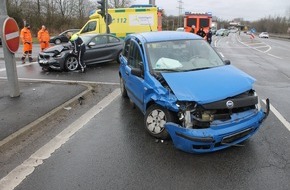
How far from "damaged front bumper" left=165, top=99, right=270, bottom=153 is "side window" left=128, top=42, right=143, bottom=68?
1966mm

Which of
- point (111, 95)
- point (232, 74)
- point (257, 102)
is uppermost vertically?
point (232, 74)

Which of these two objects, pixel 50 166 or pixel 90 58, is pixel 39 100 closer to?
pixel 50 166

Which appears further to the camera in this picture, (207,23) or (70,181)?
(207,23)

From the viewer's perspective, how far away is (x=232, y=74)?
5.14 meters

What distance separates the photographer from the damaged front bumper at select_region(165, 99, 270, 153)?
13.9 feet

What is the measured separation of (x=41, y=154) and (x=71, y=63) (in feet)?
28.1

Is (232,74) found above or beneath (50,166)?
above

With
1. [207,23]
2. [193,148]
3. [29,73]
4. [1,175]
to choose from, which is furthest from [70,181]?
[207,23]

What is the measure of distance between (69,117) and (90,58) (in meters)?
7.50

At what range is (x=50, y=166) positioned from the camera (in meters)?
4.35

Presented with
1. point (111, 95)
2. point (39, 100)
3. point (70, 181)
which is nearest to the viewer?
point (70, 181)

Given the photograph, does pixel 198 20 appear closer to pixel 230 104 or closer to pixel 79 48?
pixel 79 48

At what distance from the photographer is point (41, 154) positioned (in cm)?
476

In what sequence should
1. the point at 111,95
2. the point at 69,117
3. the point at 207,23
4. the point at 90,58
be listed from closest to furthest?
the point at 69,117 → the point at 111,95 → the point at 90,58 → the point at 207,23
